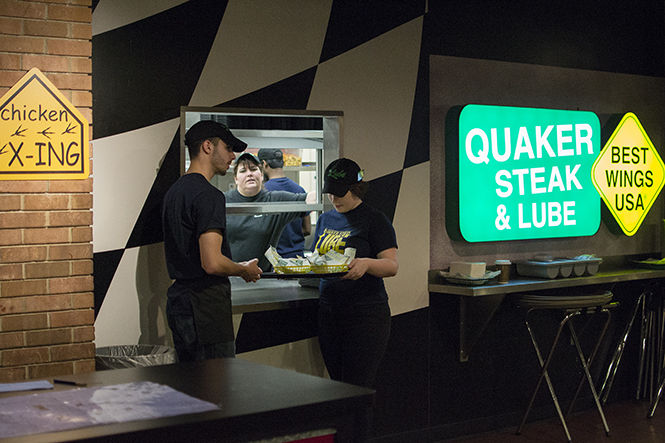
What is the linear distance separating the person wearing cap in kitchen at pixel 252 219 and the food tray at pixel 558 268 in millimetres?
1550

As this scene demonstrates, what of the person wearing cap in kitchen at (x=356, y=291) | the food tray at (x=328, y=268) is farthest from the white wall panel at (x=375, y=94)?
the food tray at (x=328, y=268)

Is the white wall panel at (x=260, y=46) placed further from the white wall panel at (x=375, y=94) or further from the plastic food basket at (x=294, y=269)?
the plastic food basket at (x=294, y=269)

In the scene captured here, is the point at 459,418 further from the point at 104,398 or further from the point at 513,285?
the point at 104,398

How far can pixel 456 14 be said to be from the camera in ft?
16.9

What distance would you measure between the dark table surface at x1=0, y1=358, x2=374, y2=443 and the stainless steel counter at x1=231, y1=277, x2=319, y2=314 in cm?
163

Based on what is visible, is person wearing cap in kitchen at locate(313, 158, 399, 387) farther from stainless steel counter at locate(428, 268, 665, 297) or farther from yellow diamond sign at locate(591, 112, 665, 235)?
yellow diamond sign at locate(591, 112, 665, 235)

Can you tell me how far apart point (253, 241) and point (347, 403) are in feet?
8.70

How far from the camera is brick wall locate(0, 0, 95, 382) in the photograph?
361 cm

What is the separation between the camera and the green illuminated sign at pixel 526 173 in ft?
17.0

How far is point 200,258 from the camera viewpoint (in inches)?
142

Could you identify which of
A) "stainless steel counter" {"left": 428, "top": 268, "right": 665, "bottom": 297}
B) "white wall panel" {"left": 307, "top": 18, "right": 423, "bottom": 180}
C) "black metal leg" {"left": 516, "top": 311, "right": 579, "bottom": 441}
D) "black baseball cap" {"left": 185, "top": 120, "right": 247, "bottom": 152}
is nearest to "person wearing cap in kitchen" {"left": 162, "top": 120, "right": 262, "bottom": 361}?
"black baseball cap" {"left": 185, "top": 120, "right": 247, "bottom": 152}

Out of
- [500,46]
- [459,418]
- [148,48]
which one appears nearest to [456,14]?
[500,46]

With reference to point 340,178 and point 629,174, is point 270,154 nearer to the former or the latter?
point 340,178

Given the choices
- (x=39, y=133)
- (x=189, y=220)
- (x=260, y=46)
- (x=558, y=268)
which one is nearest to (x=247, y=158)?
(x=260, y=46)
